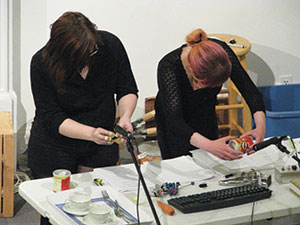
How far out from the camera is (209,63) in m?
2.27

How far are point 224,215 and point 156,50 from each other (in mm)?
2550

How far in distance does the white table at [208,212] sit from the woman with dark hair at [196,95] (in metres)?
0.26

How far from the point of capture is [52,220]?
1.94m

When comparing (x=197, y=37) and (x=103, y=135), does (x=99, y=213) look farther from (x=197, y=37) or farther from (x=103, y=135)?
(x=197, y=37)

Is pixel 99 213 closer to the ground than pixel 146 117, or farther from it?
farther from it

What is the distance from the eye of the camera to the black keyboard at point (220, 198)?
202 cm

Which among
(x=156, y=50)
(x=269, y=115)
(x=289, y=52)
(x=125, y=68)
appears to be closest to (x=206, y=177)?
(x=125, y=68)

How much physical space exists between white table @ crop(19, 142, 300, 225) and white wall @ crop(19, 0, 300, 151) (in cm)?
204

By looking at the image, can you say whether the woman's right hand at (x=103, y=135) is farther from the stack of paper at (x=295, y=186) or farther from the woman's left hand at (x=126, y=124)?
the stack of paper at (x=295, y=186)

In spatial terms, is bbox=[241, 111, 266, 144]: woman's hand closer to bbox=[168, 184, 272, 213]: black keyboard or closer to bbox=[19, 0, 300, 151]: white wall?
bbox=[168, 184, 272, 213]: black keyboard

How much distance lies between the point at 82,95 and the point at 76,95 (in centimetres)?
3

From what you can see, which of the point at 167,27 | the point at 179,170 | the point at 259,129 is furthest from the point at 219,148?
the point at 167,27

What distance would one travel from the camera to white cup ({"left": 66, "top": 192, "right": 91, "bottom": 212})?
6.30 ft

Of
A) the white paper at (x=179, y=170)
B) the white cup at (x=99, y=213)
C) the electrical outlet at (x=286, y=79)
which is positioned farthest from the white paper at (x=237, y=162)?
the electrical outlet at (x=286, y=79)
